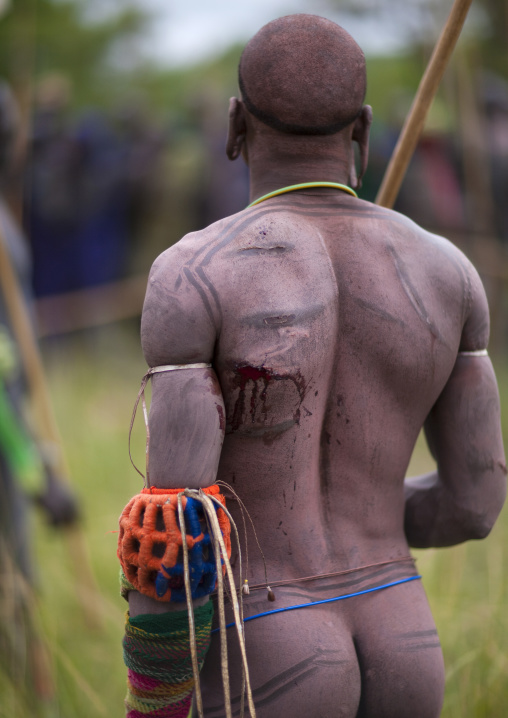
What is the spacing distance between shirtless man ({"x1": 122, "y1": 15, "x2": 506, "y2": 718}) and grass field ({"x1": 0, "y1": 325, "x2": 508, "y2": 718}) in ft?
0.92

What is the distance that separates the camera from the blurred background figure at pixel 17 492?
111 inches

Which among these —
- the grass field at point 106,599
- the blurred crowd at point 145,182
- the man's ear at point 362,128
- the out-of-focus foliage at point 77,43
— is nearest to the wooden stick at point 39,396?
the grass field at point 106,599

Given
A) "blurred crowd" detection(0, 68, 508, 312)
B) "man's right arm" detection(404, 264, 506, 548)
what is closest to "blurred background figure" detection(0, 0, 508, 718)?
"blurred crowd" detection(0, 68, 508, 312)

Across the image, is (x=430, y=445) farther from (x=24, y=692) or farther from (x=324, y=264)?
(x=24, y=692)

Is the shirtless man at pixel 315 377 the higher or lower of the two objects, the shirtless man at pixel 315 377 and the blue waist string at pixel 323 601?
the higher

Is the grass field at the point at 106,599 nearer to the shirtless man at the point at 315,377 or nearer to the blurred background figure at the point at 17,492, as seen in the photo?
the blurred background figure at the point at 17,492

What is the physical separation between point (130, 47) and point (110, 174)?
337cm

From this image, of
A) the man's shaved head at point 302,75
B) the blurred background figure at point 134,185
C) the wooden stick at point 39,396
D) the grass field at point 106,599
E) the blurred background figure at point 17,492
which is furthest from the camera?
the blurred background figure at point 134,185

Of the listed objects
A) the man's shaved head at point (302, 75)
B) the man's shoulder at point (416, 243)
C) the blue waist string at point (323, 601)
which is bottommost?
the blue waist string at point (323, 601)

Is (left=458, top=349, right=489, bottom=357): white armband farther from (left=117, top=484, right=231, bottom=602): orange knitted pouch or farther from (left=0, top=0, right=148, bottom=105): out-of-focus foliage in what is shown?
(left=0, top=0, right=148, bottom=105): out-of-focus foliage

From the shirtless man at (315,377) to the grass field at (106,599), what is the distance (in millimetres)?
280

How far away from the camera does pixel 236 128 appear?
1542 mm

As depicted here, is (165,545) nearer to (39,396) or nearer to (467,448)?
(467,448)

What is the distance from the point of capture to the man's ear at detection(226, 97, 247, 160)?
4.99 ft
